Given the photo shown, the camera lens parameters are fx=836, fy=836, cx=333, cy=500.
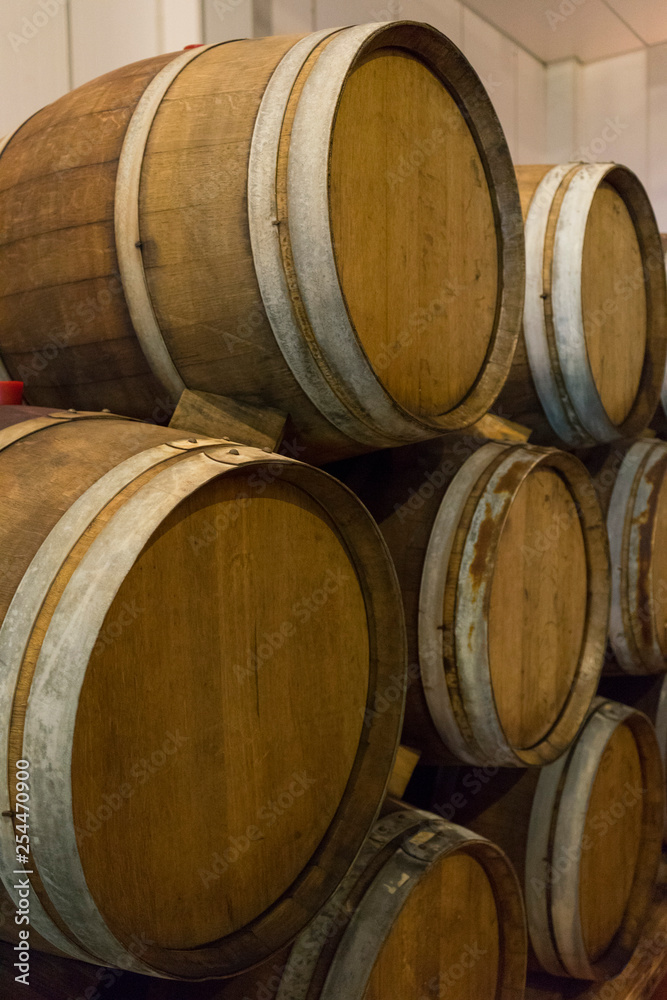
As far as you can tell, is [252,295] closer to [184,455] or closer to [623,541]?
[184,455]

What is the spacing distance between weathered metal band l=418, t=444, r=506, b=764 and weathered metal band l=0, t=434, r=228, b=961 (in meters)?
0.79

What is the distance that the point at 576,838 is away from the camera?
80.5 inches

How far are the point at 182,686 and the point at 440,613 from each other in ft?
2.36

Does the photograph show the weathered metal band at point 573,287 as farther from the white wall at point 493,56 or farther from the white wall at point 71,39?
the white wall at point 493,56

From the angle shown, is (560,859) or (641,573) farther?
(641,573)

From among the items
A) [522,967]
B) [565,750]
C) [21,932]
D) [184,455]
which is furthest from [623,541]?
[21,932]

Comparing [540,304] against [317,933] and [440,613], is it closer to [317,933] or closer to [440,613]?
[440,613]

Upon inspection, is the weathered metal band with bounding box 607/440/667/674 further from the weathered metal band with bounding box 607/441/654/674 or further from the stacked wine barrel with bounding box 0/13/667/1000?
the stacked wine barrel with bounding box 0/13/667/1000

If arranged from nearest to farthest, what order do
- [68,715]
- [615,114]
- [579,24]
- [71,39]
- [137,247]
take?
1. [68,715]
2. [137,247]
3. [71,39]
4. [579,24]
5. [615,114]

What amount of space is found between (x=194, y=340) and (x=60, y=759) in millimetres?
728

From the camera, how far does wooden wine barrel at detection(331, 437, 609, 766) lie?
65.9 inches

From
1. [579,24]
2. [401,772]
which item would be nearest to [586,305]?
[401,772]

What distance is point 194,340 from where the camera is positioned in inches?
53.7

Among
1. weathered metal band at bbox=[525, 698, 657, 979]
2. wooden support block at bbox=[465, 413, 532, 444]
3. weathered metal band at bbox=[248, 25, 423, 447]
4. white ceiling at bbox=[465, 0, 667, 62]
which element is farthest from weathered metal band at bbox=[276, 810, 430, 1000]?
white ceiling at bbox=[465, 0, 667, 62]
